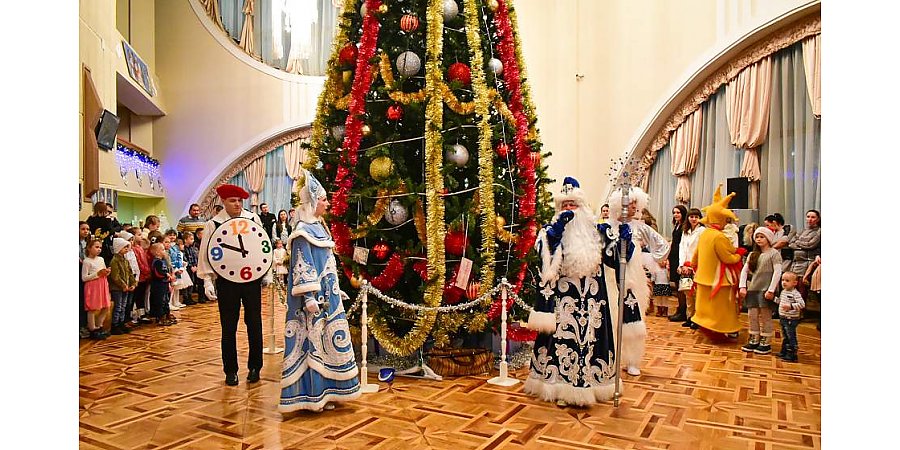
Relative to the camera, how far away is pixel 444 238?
204 inches

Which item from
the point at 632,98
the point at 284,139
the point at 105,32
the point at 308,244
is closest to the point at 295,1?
the point at 284,139

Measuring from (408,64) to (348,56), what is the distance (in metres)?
0.63

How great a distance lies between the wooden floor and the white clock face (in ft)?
3.02

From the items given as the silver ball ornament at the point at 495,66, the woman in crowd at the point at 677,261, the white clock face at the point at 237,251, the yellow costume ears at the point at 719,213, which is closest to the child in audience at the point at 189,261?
the white clock face at the point at 237,251

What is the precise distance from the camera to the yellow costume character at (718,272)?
255 inches

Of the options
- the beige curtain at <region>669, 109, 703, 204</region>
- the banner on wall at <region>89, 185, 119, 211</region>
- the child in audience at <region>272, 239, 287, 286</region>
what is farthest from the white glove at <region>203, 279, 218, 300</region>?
the beige curtain at <region>669, 109, 703, 204</region>

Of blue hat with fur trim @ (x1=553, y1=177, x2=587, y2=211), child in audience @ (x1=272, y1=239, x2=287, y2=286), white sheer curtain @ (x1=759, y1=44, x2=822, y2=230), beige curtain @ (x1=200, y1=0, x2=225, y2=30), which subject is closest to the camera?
blue hat with fur trim @ (x1=553, y1=177, x2=587, y2=211)

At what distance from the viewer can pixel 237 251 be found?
489 centimetres

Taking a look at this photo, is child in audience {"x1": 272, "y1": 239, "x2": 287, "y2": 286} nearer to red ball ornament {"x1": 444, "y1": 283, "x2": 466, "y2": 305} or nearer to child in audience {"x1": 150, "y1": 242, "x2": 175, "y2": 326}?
red ball ornament {"x1": 444, "y1": 283, "x2": 466, "y2": 305}

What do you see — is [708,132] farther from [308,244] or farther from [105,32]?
[105,32]

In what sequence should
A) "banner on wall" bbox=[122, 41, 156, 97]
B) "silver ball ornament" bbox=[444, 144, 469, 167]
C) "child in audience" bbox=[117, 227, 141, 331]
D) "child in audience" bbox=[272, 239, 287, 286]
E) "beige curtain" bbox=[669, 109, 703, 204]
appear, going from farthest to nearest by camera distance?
"banner on wall" bbox=[122, 41, 156, 97], "beige curtain" bbox=[669, 109, 703, 204], "child in audience" bbox=[117, 227, 141, 331], "child in audience" bbox=[272, 239, 287, 286], "silver ball ornament" bbox=[444, 144, 469, 167]

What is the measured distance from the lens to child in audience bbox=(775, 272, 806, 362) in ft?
18.0

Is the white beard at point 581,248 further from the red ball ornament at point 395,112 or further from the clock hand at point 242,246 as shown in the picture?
the clock hand at point 242,246

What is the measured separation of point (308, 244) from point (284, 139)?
38.8 feet
